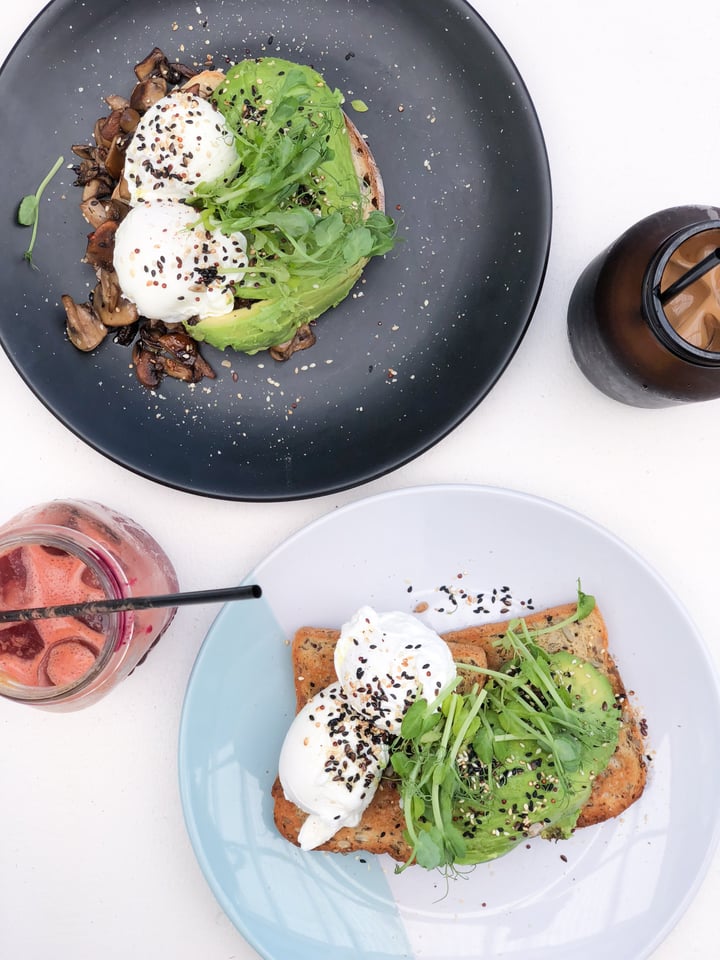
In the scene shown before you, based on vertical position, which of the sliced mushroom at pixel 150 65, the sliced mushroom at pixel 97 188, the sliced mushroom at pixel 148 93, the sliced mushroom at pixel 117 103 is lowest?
the sliced mushroom at pixel 97 188

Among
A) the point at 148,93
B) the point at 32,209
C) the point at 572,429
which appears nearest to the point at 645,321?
the point at 572,429

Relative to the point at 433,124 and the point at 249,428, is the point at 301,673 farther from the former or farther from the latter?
the point at 433,124

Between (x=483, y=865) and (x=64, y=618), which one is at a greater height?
(x=64, y=618)

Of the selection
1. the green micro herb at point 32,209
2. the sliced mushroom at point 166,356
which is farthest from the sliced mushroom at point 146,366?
the green micro herb at point 32,209

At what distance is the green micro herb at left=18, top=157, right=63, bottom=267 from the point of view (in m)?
1.31

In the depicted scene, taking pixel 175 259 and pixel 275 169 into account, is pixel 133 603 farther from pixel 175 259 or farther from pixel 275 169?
pixel 275 169

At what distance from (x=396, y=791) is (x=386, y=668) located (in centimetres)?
25

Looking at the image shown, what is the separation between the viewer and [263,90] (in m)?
1.22

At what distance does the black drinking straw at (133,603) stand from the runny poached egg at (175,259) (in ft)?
1.43

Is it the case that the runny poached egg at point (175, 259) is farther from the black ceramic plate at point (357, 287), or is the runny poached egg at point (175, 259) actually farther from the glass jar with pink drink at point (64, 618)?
the glass jar with pink drink at point (64, 618)

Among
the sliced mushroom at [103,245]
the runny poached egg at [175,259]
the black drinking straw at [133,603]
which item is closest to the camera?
the black drinking straw at [133,603]

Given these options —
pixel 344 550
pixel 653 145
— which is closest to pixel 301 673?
pixel 344 550

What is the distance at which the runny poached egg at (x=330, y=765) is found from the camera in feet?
3.97

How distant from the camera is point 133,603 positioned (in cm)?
103
